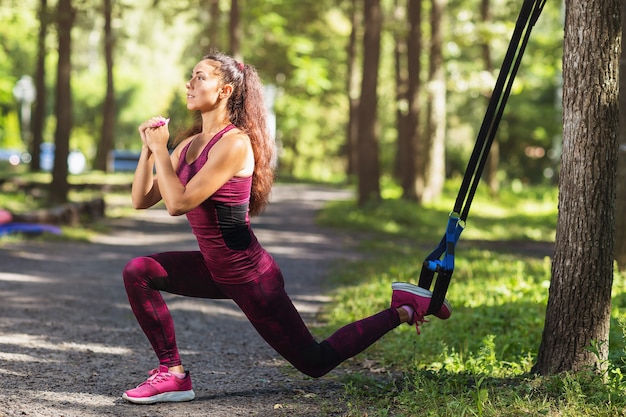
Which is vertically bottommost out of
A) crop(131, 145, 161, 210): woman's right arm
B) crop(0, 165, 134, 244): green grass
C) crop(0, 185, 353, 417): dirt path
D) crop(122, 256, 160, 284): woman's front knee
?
crop(0, 165, 134, 244): green grass

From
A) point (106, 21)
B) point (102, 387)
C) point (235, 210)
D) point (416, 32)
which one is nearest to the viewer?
point (235, 210)

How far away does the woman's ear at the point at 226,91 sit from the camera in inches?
201

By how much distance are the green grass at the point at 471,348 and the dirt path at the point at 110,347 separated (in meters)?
0.39

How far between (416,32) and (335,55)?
69.0 feet

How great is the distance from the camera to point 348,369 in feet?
22.9

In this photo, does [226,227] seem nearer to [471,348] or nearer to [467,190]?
[467,190]

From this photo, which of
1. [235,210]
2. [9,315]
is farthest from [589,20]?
[9,315]

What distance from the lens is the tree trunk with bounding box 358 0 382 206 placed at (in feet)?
72.8

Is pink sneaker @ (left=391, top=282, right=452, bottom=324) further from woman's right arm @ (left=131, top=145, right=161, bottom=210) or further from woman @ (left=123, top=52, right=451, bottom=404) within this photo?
woman's right arm @ (left=131, top=145, right=161, bottom=210)

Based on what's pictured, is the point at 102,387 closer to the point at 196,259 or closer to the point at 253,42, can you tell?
the point at 196,259

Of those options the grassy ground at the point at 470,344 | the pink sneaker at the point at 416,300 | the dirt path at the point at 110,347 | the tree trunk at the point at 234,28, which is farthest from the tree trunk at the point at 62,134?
the pink sneaker at the point at 416,300

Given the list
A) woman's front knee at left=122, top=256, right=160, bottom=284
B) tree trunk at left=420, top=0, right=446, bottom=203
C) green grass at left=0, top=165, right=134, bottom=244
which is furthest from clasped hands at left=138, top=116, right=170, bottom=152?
tree trunk at left=420, top=0, right=446, bottom=203

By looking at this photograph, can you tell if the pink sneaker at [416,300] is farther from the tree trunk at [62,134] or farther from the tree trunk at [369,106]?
the tree trunk at [369,106]

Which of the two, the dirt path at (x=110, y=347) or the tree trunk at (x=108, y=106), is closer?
the dirt path at (x=110, y=347)
